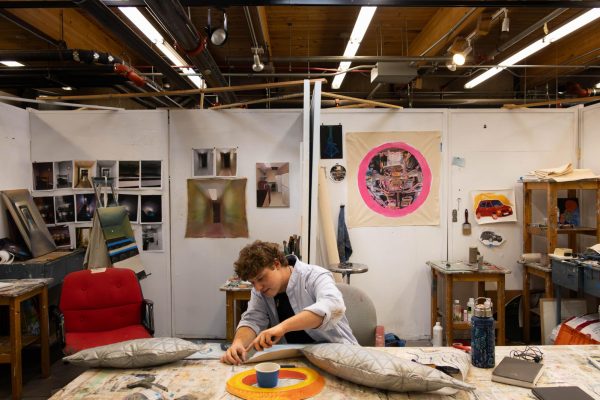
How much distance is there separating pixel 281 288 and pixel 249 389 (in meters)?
0.63

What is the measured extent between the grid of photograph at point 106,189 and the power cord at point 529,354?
3532 mm

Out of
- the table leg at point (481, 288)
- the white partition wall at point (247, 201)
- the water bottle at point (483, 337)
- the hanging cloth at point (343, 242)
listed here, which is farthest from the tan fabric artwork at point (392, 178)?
the water bottle at point (483, 337)

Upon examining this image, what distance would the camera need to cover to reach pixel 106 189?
454 cm

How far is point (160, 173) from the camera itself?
452 cm

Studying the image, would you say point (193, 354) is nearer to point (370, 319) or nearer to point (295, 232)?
point (370, 319)

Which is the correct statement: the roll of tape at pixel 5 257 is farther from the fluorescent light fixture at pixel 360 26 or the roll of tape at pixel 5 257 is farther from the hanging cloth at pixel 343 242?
the fluorescent light fixture at pixel 360 26

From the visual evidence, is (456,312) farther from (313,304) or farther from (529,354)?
(313,304)

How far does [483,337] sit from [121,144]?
394 centimetres

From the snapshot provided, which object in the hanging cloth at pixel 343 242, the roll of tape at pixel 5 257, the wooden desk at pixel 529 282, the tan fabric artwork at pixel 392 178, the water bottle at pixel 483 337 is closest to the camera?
the water bottle at pixel 483 337

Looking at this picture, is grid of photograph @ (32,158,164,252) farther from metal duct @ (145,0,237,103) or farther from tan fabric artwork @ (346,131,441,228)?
tan fabric artwork @ (346,131,441,228)

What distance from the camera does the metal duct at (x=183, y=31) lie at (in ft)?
9.55

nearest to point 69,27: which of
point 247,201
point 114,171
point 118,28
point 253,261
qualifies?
point 114,171

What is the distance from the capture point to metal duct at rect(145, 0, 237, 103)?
291 cm

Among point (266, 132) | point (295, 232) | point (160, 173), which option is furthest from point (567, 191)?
point (160, 173)
